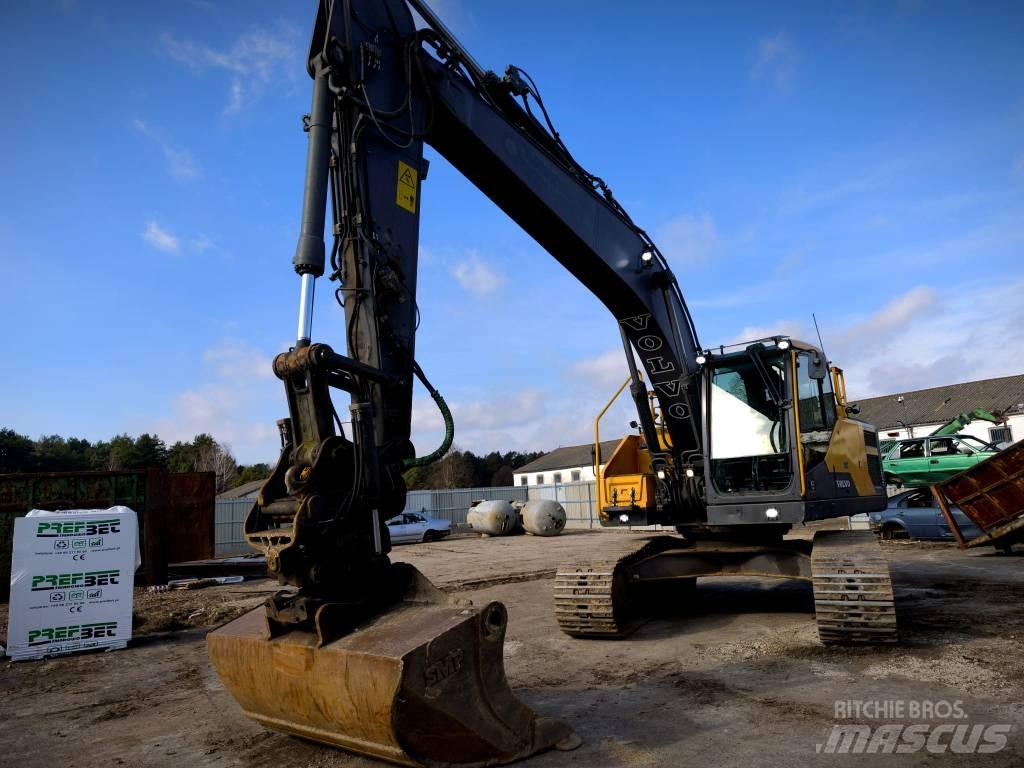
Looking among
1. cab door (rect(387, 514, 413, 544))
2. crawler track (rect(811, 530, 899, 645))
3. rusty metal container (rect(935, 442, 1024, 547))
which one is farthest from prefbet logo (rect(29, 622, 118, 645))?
cab door (rect(387, 514, 413, 544))

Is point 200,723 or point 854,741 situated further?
point 200,723

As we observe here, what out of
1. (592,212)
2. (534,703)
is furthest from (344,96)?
(534,703)

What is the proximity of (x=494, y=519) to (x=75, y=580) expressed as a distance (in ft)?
62.1

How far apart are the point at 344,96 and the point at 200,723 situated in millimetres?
4399

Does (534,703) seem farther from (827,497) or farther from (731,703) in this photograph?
(827,497)

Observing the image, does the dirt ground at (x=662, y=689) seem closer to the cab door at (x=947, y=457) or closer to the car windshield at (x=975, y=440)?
the cab door at (x=947, y=457)

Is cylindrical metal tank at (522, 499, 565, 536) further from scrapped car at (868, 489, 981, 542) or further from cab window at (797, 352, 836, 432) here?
cab window at (797, 352, 836, 432)

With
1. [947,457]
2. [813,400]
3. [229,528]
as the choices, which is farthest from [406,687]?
[229,528]

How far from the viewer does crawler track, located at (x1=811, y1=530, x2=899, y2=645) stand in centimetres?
579

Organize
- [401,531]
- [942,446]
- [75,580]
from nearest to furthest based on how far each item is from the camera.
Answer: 1. [75,580]
2. [942,446]
3. [401,531]

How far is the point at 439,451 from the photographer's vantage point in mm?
4668

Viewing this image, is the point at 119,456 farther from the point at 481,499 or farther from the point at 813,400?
the point at 813,400

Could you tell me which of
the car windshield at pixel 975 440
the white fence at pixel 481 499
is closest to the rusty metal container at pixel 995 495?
the car windshield at pixel 975 440

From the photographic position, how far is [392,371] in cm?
455
